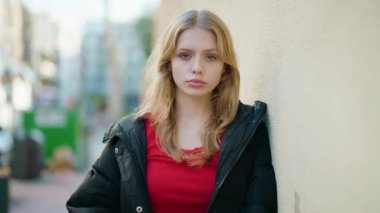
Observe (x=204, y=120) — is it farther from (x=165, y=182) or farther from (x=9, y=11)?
(x=9, y=11)

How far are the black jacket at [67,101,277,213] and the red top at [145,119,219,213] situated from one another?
47 mm

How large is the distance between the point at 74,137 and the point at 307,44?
13787mm

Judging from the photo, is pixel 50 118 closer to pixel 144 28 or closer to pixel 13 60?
pixel 13 60

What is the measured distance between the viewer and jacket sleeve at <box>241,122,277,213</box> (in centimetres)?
215

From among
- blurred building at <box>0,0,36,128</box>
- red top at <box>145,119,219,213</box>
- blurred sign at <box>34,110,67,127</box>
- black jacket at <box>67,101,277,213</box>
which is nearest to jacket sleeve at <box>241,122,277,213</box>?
black jacket at <box>67,101,277,213</box>

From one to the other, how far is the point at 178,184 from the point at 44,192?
9.80m

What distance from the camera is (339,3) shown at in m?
1.55

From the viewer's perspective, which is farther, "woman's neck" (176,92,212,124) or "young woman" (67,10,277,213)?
"woman's neck" (176,92,212,124)

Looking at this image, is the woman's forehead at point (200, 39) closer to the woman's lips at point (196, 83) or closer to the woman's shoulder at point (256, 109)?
the woman's lips at point (196, 83)

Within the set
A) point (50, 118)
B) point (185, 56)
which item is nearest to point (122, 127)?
point (185, 56)

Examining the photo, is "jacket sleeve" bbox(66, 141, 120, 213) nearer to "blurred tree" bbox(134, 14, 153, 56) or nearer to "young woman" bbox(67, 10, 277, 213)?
"young woman" bbox(67, 10, 277, 213)

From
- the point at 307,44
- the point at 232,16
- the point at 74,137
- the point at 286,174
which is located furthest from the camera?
the point at 74,137

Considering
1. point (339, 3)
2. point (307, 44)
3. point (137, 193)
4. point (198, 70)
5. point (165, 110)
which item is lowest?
point (137, 193)

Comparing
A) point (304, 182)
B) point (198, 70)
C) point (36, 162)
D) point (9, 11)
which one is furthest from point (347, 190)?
point (9, 11)
